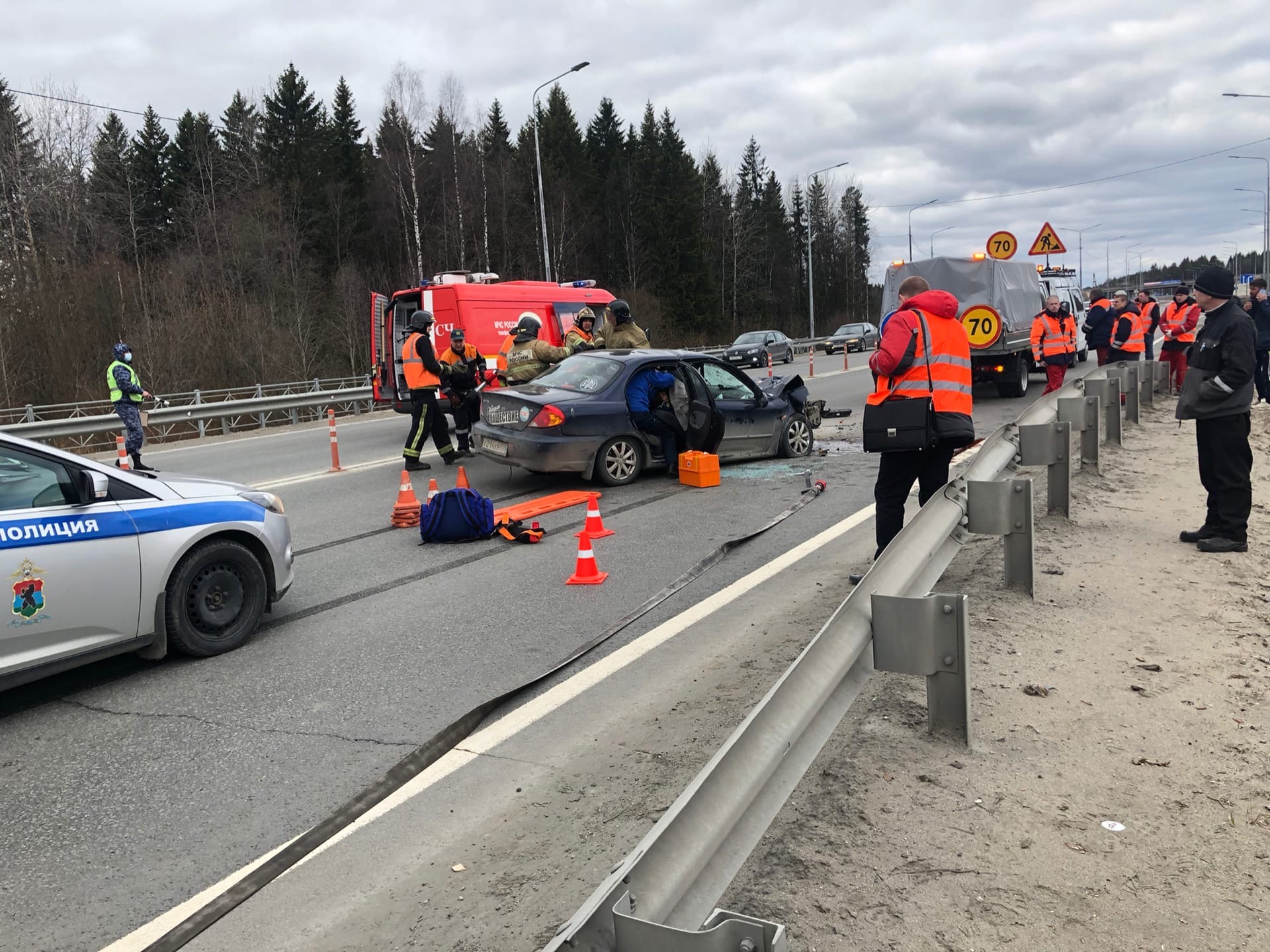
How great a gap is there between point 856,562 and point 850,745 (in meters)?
3.40

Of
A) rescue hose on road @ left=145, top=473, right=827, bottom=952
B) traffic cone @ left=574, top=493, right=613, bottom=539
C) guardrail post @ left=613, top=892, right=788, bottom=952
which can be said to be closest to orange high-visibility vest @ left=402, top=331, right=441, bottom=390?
traffic cone @ left=574, top=493, right=613, bottom=539

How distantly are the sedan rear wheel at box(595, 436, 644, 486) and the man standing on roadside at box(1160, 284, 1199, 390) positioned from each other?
1009 cm

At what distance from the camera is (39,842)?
346 cm

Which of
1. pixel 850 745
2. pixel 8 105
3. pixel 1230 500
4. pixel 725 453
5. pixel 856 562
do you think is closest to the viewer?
pixel 850 745

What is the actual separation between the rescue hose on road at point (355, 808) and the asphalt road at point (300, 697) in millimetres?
96

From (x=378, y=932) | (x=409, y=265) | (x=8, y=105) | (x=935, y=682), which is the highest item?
(x=8, y=105)

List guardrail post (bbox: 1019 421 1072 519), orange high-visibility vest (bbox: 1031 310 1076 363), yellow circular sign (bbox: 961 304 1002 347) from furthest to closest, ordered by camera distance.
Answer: yellow circular sign (bbox: 961 304 1002 347) → orange high-visibility vest (bbox: 1031 310 1076 363) → guardrail post (bbox: 1019 421 1072 519)

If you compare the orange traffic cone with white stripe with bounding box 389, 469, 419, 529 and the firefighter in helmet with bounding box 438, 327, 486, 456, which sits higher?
the firefighter in helmet with bounding box 438, 327, 486, 456

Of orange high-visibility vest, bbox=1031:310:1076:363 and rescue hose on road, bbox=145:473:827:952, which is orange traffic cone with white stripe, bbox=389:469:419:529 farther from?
orange high-visibility vest, bbox=1031:310:1076:363

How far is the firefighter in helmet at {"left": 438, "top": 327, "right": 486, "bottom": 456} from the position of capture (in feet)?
42.8

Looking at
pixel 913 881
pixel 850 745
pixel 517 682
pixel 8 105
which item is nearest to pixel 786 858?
pixel 913 881

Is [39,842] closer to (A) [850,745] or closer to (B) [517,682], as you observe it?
(B) [517,682]

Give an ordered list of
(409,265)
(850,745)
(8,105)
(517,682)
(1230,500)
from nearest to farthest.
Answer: (850,745)
(517,682)
(1230,500)
(8,105)
(409,265)

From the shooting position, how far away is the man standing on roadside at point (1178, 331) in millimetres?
15544
